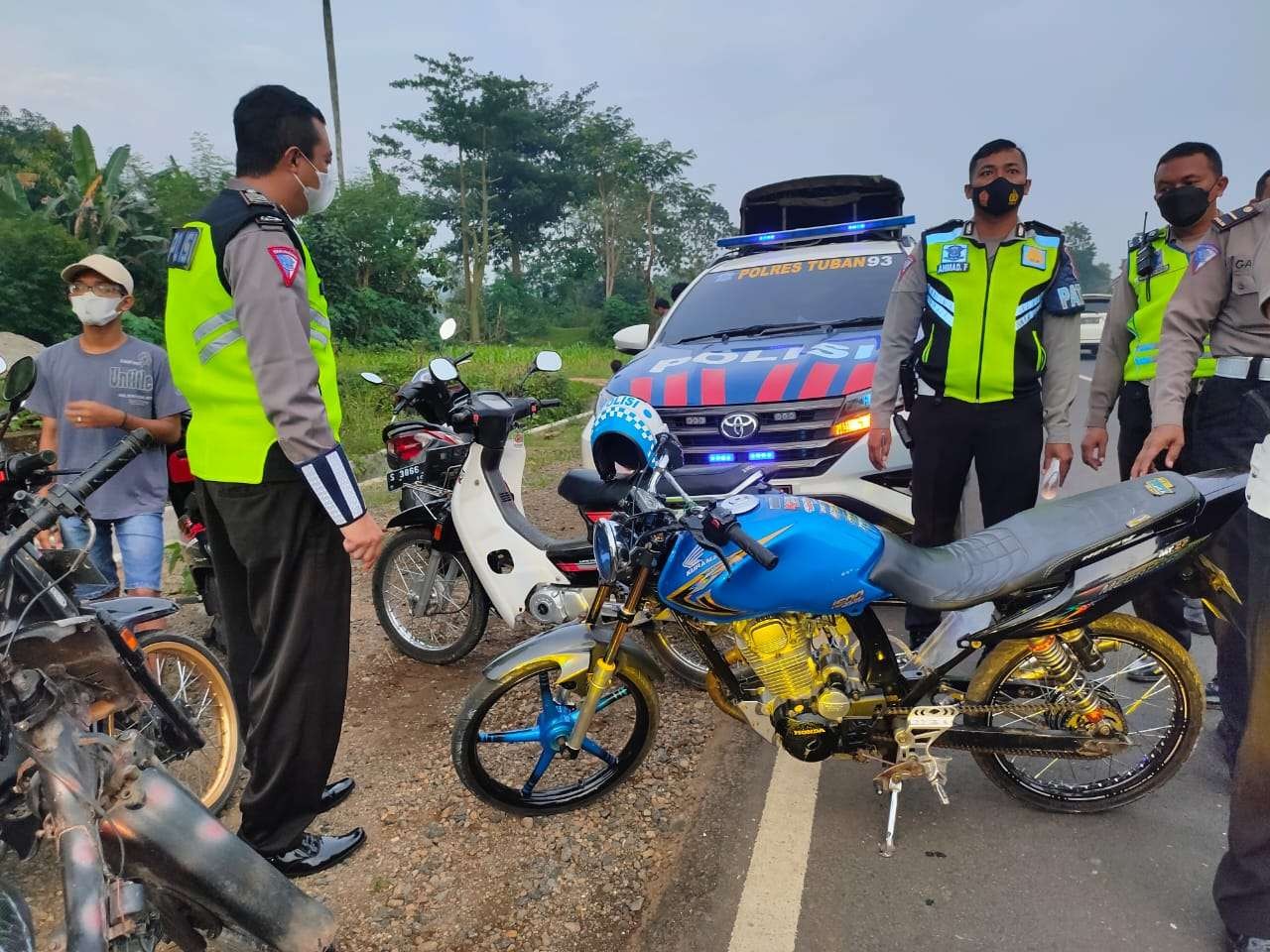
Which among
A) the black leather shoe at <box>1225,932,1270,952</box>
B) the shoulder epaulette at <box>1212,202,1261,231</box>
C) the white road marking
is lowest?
the white road marking

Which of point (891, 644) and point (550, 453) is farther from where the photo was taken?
point (550, 453)

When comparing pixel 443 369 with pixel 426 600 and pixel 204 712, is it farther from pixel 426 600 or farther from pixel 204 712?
pixel 204 712

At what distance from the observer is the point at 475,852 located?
2.60m

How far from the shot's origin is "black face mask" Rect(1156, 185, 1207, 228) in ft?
10.4

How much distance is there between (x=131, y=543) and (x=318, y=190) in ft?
6.16

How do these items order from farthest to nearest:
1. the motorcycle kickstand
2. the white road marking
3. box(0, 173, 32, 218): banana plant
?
box(0, 173, 32, 218): banana plant < the motorcycle kickstand < the white road marking

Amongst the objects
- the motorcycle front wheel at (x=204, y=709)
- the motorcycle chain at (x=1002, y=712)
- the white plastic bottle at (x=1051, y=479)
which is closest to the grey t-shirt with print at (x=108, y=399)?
the motorcycle front wheel at (x=204, y=709)

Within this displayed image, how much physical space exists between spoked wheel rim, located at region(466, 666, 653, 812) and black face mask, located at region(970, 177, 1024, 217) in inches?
87.6

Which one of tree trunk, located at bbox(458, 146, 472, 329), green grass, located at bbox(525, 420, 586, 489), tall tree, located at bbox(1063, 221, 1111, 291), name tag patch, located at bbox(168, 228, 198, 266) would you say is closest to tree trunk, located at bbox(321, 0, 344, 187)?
tree trunk, located at bbox(458, 146, 472, 329)

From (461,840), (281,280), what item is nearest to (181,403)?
(281,280)

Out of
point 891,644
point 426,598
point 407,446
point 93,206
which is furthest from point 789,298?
point 93,206

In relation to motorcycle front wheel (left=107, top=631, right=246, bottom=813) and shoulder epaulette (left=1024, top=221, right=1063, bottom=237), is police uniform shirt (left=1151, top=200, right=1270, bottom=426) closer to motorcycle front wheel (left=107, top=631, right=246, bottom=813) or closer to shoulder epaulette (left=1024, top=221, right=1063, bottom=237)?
shoulder epaulette (left=1024, top=221, right=1063, bottom=237)

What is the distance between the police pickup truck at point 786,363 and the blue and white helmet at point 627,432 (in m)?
0.91

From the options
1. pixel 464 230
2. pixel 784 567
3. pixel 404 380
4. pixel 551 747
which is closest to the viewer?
pixel 784 567
